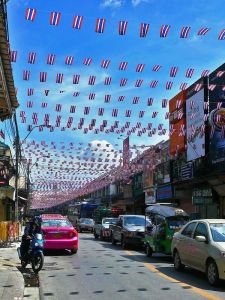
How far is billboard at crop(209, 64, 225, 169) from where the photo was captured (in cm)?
2967

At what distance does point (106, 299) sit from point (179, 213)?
402 inches

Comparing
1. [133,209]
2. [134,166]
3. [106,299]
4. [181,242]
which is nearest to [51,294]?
[106,299]

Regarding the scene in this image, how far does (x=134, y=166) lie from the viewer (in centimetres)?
4931

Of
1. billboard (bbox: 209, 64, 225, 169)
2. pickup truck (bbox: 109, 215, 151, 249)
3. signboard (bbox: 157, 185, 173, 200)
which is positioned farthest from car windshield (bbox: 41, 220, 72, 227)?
signboard (bbox: 157, 185, 173, 200)

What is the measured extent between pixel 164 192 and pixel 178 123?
670 cm

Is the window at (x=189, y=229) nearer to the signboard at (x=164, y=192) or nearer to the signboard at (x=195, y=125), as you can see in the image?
the signboard at (x=195, y=125)

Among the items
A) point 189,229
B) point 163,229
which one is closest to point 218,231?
point 189,229

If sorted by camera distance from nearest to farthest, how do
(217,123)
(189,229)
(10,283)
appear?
(10,283) < (189,229) < (217,123)

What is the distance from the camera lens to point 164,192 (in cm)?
4138

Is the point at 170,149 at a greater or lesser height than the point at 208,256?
greater

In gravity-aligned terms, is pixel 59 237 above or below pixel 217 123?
below

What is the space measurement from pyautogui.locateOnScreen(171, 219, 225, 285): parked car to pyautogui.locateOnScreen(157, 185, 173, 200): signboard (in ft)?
81.5

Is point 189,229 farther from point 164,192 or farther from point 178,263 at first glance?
point 164,192

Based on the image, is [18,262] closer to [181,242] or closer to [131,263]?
[131,263]
